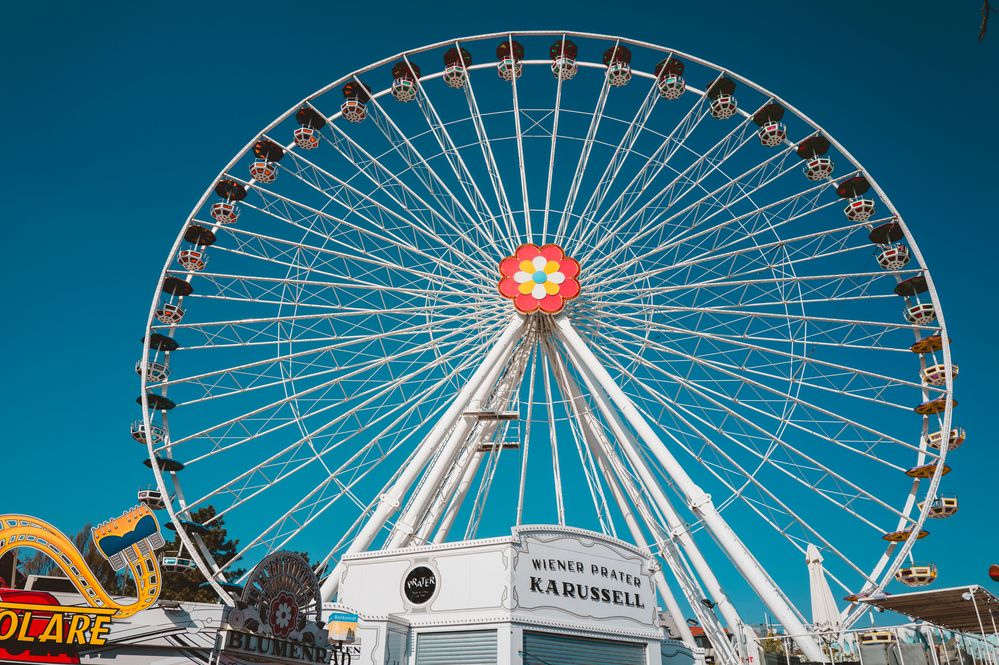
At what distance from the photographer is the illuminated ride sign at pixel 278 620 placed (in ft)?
42.7

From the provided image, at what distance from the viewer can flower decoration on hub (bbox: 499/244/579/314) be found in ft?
81.3

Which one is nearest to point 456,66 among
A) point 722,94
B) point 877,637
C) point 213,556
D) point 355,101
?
point 355,101

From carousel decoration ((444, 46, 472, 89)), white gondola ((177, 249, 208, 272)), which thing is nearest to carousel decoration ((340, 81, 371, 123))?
carousel decoration ((444, 46, 472, 89))

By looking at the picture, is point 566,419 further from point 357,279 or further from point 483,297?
point 357,279

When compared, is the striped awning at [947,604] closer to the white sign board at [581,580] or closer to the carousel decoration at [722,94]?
the white sign board at [581,580]

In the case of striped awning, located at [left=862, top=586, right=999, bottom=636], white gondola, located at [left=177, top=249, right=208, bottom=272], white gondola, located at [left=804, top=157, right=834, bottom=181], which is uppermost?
white gondola, located at [left=804, top=157, right=834, bottom=181]

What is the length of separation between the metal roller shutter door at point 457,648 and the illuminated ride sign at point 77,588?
19.5ft

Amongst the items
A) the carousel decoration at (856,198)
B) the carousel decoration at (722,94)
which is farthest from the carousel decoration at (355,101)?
the carousel decoration at (856,198)

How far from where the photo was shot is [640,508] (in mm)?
23469

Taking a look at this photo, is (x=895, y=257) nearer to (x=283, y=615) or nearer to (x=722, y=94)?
(x=722, y=94)

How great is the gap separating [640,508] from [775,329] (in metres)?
7.00

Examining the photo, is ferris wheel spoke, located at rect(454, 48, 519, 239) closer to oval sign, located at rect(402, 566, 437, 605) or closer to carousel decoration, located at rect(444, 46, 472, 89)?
carousel decoration, located at rect(444, 46, 472, 89)

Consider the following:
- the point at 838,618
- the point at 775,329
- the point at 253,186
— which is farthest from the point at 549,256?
the point at 838,618

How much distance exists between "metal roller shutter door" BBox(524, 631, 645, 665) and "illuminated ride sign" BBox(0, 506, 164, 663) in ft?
25.0
